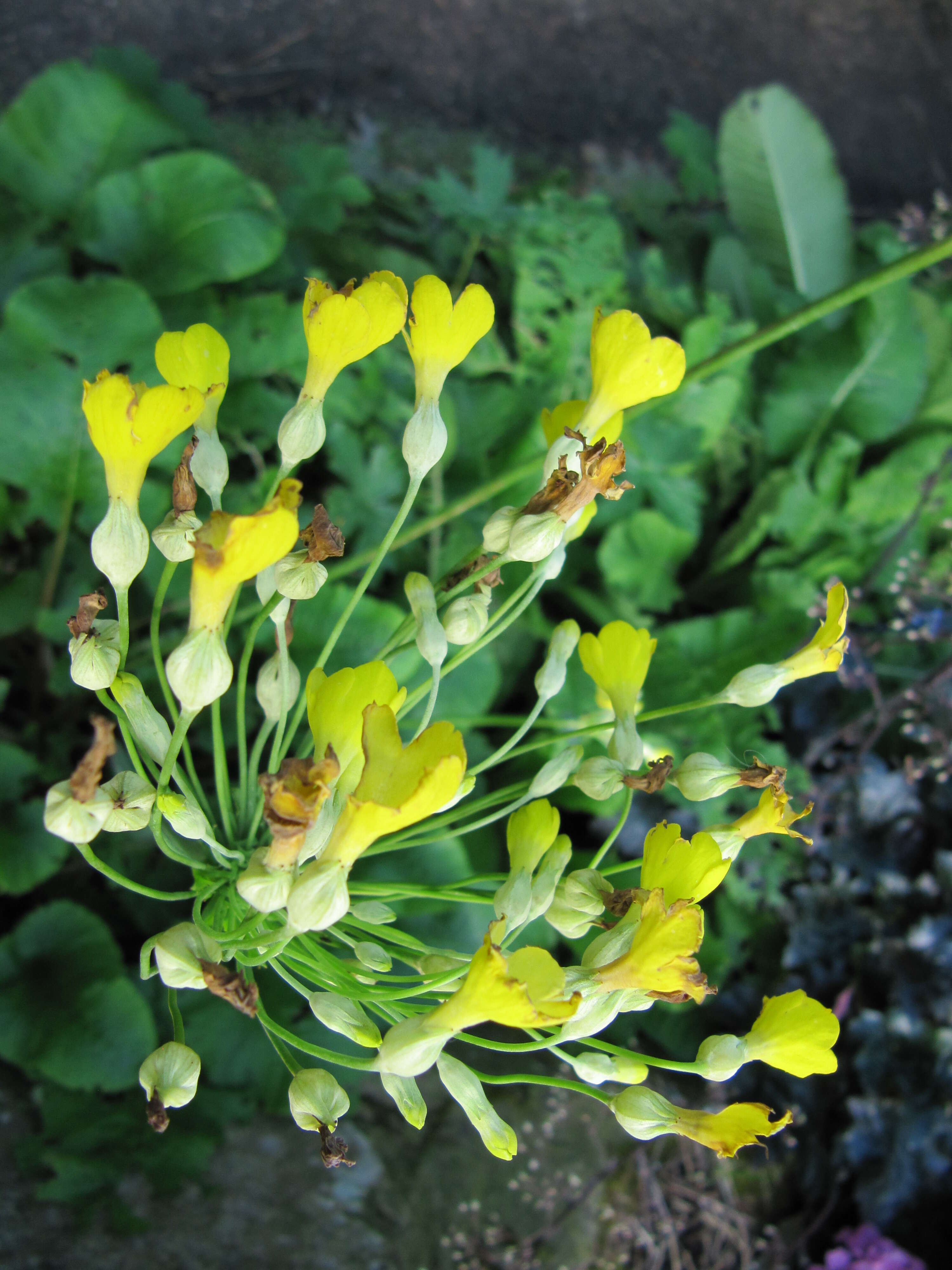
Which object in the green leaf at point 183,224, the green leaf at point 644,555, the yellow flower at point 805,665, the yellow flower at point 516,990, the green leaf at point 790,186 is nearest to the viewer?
the yellow flower at point 516,990

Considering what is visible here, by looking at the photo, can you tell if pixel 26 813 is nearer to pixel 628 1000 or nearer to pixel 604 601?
pixel 628 1000

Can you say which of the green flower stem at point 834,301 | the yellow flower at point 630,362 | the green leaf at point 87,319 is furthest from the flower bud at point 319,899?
the green leaf at point 87,319

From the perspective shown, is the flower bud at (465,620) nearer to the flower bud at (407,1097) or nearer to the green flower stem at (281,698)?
the green flower stem at (281,698)

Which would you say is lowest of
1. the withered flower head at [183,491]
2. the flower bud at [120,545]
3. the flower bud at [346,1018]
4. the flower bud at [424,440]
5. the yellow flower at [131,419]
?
the flower bud at [346,1018]

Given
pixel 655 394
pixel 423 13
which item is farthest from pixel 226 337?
pixel 423 13

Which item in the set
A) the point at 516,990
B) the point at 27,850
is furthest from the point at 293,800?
the point at 27,850

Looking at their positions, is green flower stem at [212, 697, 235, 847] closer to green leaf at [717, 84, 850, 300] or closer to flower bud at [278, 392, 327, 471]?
flower bud at [278, 392, 327, 471]

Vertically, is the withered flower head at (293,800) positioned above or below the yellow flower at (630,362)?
below
